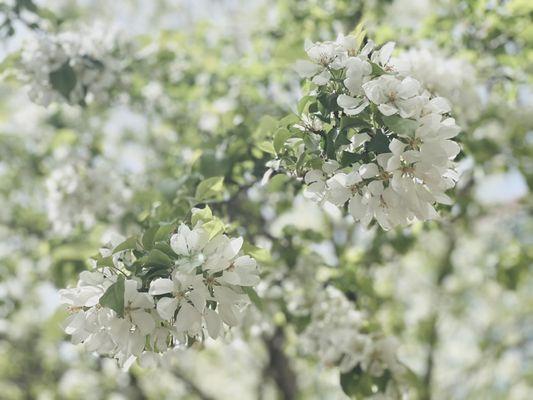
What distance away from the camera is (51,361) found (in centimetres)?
905

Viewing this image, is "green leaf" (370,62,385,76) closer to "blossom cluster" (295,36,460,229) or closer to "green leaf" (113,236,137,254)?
"blossom cluster" (295,36,460,229)

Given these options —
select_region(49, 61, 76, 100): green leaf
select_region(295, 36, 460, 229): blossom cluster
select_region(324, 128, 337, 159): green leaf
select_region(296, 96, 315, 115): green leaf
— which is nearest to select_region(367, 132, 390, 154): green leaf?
select_region(295, 36, 460, 229): blossom cluster

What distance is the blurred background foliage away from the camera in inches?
124

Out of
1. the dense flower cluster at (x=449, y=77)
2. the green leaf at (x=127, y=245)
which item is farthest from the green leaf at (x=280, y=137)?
the dense flower cluster at (x=449, y=77)

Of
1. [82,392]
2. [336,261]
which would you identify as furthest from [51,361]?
[336,261]

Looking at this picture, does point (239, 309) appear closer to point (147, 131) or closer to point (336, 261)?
point (336, 261)

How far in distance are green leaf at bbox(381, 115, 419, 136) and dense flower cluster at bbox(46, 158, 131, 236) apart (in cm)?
327

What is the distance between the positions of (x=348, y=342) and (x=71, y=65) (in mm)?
1936

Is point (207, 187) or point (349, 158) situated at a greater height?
point (349, 158)

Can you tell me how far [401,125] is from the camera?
1415mm

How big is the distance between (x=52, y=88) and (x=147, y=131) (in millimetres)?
4407

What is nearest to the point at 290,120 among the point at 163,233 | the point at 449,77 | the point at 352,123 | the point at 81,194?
the point at 352,123

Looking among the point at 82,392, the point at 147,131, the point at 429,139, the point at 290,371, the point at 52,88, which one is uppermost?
the point at 429,139

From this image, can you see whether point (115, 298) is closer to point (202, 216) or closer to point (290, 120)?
point (202, 216)
